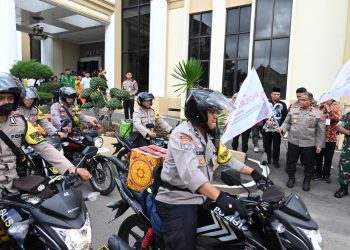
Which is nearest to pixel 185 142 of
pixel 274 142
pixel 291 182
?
pixel 291 182

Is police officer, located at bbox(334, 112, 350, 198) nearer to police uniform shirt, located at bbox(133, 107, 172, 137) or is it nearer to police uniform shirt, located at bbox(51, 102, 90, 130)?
police uniform shirt, located at bbox(133, 107, 172, 137)

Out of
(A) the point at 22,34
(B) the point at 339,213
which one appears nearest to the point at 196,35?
(B) the point at 339,213

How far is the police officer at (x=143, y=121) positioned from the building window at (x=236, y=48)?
28.6ft

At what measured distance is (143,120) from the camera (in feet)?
20.8

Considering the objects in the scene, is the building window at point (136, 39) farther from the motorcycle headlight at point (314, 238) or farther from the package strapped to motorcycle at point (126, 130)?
the motorcycle headlight at point (314, 238)

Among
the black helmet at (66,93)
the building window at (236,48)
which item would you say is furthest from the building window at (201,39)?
the black helmet at (66,93)

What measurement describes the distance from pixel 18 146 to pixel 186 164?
Result: 4.91ft

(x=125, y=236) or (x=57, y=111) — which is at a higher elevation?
(x=57, y=111)

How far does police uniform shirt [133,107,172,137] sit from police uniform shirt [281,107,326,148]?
2412mm

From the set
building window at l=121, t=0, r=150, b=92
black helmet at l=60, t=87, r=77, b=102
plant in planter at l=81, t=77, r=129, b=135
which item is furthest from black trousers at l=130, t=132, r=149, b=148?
building window at l=121, t=0, r=150, b=92

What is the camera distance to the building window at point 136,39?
1781cm

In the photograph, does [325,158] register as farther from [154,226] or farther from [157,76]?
[157,76]

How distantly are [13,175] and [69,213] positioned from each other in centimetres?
90

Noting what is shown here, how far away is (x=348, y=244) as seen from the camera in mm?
4141
